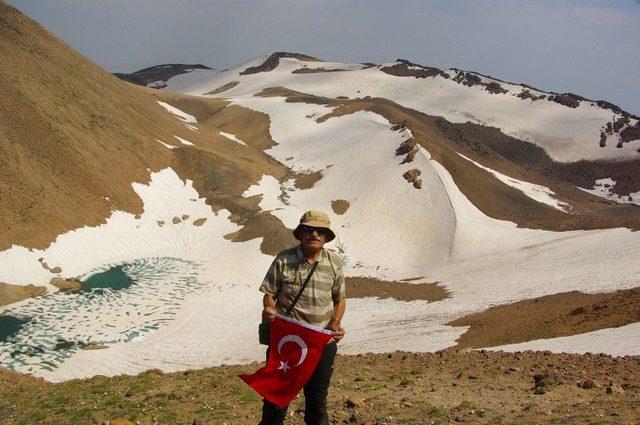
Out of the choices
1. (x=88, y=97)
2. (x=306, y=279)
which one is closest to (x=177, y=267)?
(x=88, y=97)

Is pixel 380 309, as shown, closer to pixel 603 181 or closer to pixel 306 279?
pixel 306 279

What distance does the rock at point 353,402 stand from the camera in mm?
11719

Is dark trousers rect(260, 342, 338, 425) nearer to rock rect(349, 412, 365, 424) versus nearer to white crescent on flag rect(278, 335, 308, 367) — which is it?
white crescent on flag rect(278, 335, 308, 367)

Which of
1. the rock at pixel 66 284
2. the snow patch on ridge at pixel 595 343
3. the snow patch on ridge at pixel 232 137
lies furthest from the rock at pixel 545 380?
the snow patch on ridge at pixel 232 137

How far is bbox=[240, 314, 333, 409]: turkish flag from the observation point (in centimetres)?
762

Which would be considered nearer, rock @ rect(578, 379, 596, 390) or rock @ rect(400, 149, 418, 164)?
rock @ rect(578, 379, 596, 390)

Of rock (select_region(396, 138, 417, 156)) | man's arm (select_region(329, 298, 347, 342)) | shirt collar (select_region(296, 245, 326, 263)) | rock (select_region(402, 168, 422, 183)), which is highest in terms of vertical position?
rock (select_region(396, 138, 417, 156))

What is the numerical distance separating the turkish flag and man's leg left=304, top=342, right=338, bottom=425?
5.6 inches

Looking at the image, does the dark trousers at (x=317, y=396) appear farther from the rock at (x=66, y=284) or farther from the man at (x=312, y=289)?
the rock at (x=66, y=284)

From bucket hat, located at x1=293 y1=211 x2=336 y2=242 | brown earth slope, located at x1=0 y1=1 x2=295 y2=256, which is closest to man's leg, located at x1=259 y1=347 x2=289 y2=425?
bucket hat, located at x1=293 y1=211 x2=336 y2=242

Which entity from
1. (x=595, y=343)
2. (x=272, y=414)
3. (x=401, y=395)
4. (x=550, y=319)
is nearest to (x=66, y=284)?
(x=550, y=319)

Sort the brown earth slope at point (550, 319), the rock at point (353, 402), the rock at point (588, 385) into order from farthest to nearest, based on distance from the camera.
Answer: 1. the brown earth slope at point (550, 319)
2. the rock at point (588, 385)
3. the rock at point (353, 402)

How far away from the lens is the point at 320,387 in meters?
7.84

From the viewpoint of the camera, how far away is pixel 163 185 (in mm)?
50688
